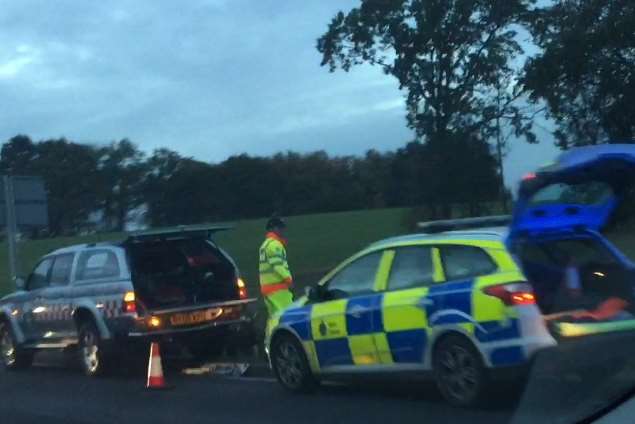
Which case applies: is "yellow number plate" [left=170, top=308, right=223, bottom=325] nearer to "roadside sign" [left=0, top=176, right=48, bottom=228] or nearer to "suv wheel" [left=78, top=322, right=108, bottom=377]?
"suv wheel" [left=78, top=322, right=108, bottom=377]

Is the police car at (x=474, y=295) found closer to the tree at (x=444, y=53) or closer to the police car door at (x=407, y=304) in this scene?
the police car door at (x=407, y=304)

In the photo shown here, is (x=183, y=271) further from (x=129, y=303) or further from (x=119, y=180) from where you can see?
(x=119, y=180)

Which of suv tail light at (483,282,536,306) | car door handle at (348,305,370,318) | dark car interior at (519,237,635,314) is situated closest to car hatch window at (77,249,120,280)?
car door handle at (348,305,370,318)

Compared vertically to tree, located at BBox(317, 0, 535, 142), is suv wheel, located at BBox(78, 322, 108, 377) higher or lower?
lower

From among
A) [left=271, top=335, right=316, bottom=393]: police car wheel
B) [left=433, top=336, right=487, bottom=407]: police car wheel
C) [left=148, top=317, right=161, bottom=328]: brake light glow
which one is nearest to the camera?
[left=433, top=336, right=487, bottom=407]: police car wheel

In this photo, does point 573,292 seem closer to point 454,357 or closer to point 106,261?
point 454,357

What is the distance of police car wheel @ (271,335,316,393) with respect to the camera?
35.8ft

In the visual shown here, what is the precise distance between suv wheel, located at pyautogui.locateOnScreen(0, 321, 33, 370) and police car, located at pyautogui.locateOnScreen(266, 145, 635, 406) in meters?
5.68

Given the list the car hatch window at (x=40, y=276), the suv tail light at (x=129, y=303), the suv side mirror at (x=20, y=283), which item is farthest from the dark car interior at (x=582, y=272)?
the suv side mirror at (x=20, y=283)

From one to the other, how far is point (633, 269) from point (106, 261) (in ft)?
25.4

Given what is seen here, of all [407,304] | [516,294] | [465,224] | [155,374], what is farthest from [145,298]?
[516,294]

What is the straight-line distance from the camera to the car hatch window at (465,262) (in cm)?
905

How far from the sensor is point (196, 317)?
525 inches

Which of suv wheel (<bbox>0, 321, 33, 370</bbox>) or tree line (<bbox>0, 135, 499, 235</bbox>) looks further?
tree line (<bbox>0, 135, 499, 235</bbox>)
